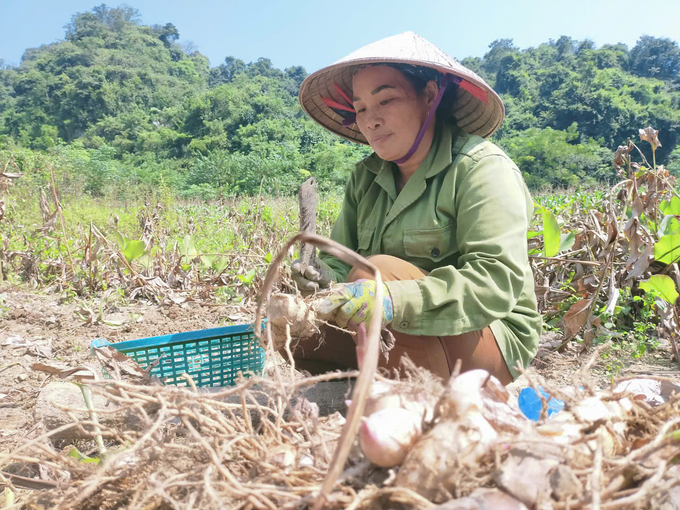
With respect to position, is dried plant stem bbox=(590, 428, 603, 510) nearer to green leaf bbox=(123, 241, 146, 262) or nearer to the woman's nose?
the woman's nose

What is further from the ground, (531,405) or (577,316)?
(531,405)

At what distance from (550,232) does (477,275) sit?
126 centimetres

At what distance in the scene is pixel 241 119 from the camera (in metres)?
31.1

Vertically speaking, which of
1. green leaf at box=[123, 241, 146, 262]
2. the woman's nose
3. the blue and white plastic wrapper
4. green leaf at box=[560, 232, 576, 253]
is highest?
the woman's nose

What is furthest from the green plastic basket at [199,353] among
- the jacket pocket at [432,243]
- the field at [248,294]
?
the jacket pocket at [432,243]

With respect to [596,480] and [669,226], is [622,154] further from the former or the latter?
[596,480]

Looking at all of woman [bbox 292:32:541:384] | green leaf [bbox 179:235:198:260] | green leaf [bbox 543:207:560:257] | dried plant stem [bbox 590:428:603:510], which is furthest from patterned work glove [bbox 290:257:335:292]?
green leaf [bbox 179:235:198:260]

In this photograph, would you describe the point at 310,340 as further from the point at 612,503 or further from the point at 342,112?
the point at 612,503

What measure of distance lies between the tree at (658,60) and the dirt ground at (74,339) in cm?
5486

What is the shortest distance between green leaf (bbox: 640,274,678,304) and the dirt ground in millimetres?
318

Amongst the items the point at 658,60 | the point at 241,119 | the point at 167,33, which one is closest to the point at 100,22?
the point at 167,33

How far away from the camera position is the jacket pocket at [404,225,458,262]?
1624mm

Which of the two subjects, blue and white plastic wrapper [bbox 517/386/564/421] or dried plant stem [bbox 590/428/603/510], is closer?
dried plant stem [bbox 590/428/603/510]

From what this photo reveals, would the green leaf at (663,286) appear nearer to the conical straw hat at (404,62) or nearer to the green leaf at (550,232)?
the green leaf at (550,232)
